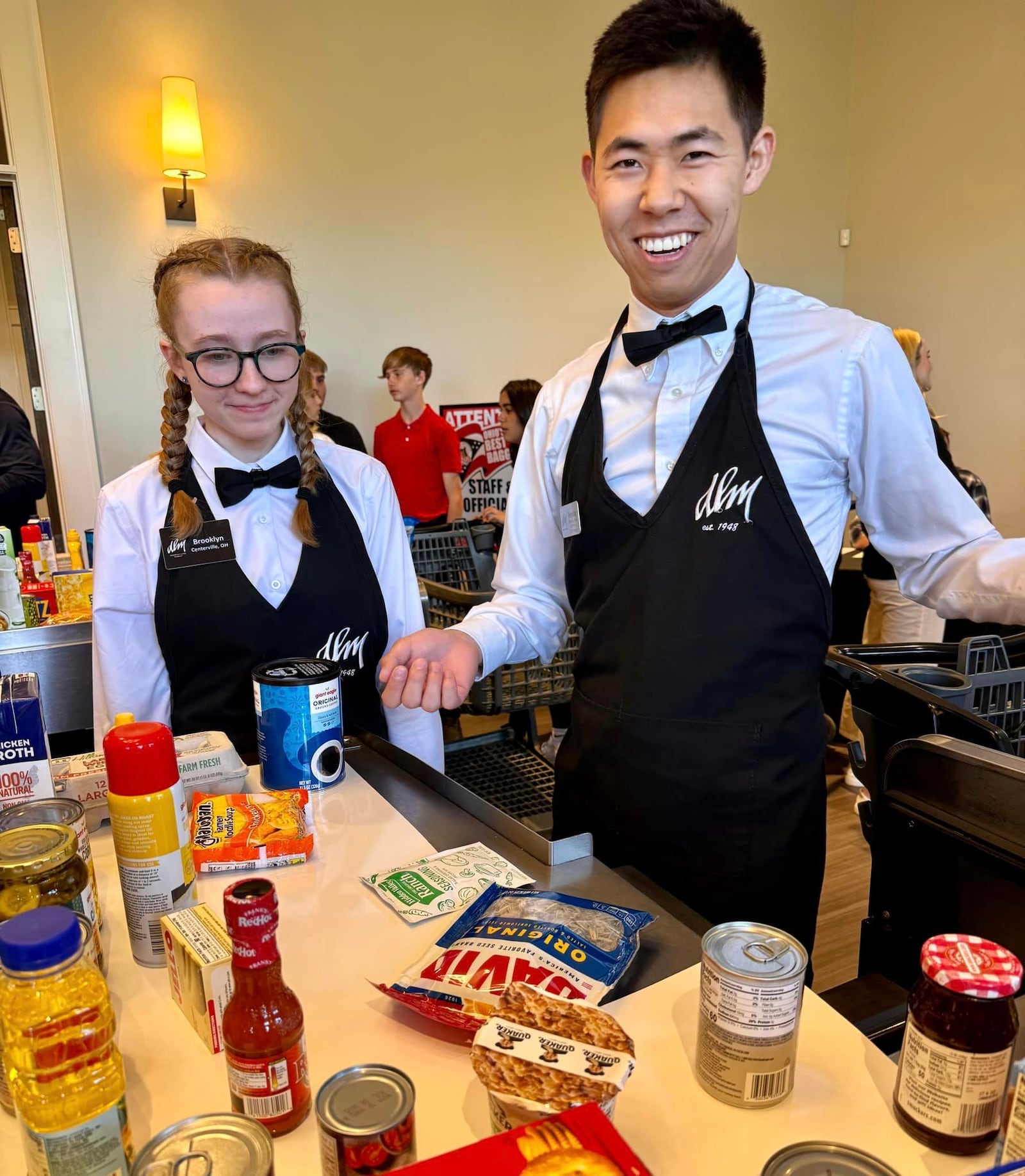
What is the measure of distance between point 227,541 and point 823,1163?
139cm

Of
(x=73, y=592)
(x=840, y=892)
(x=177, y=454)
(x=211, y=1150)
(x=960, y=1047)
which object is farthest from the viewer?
(x=840, y=892)

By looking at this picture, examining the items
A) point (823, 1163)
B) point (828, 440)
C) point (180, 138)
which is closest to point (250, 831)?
point (823, 1163)

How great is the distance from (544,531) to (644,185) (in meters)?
0.61

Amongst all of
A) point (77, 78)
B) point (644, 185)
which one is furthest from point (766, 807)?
point (77, 78)

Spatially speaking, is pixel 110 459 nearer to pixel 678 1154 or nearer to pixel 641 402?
pixel 641 402

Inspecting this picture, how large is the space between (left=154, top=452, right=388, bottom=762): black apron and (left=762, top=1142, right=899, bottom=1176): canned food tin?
1.14 metres

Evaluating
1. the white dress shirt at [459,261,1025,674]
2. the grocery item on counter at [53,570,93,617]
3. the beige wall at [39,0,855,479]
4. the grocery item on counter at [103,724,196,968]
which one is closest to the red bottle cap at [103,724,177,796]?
the grocery item on counter at [103,724,196,968]

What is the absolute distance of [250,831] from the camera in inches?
46.1

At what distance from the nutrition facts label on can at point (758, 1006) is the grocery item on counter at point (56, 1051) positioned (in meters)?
0.48

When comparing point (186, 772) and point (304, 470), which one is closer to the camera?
point (186, 772)

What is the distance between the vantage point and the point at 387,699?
1292mm

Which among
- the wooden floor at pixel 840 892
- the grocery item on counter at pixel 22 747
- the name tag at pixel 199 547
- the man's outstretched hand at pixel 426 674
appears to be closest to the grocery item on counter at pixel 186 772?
the grocery item on counter at pixel 22 747

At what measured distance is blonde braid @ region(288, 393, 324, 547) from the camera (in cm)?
171

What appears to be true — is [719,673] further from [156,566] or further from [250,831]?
[156,566]
